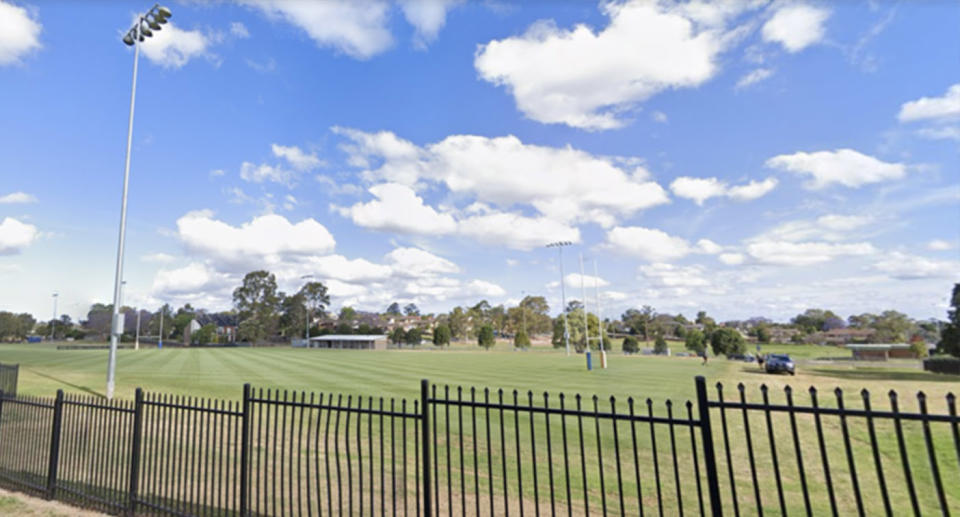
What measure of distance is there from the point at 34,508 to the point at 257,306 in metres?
106

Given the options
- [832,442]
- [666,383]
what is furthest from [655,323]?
[832,442]

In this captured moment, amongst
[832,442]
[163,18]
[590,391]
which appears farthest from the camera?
[590,391]

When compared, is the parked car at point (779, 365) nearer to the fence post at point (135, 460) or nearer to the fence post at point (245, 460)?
the fence post at point (245, 460)

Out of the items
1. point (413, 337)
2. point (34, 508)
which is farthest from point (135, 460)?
point (413, 337)

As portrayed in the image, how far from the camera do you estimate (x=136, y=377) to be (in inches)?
959

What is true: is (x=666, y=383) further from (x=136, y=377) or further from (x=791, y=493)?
(x=136, y=377)

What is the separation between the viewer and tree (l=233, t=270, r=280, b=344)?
101375 millimetres

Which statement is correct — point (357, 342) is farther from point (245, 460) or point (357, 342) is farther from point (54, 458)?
point (245, 460)

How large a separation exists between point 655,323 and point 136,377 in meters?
120

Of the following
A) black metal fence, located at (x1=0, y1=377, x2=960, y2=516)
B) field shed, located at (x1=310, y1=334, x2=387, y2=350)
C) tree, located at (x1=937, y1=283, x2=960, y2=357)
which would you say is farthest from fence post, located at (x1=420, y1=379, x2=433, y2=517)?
field shed, located at (x1=310, y1=334, x2=387, y2=350)

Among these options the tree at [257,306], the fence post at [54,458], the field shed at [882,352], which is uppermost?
the tree at [257,306]

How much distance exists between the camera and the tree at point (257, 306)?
10138cm

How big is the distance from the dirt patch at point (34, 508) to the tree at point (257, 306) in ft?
340

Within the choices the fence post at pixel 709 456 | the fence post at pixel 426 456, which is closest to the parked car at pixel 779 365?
the fence post at pixel 709 456
